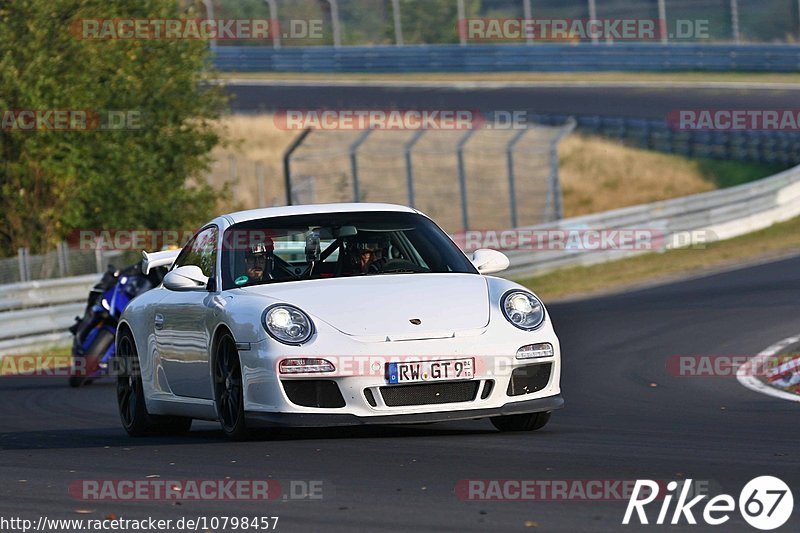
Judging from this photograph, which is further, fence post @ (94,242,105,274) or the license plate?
fence post @ (94,242,105,274)

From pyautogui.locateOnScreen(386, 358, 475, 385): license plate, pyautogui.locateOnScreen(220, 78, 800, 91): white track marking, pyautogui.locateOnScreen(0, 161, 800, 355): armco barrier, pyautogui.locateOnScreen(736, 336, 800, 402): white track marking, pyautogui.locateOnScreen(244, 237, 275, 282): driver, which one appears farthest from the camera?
pyautogui.locateOnScreen(220, 78, 800, 91): white track marking

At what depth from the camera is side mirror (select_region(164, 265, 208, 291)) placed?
9188 mm

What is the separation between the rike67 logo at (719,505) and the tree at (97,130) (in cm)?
1812

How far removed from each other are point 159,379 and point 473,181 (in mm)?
25818

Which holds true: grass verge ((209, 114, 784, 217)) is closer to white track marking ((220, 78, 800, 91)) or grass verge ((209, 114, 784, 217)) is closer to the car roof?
white track marking ((220, 78, 800, 91))

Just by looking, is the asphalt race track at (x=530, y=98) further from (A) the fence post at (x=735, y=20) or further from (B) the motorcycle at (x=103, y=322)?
(B) the motorcycle at (x=103, y=322)

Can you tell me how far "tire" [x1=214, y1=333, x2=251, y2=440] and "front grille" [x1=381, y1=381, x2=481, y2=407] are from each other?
819 mm

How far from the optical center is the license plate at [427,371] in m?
8.22

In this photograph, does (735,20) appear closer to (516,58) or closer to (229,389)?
(516,58)

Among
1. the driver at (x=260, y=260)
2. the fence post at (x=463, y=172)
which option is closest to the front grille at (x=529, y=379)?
the driver at (x=260, y=260)

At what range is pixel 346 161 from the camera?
3747 cm

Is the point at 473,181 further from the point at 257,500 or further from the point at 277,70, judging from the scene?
the point at 257,500

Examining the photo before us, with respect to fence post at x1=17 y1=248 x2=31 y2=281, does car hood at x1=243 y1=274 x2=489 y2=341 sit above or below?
→ above
